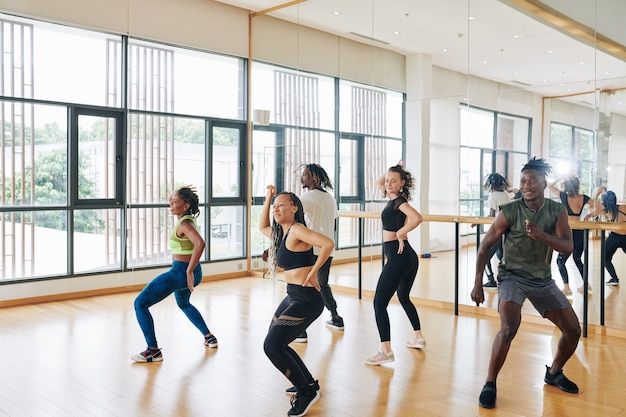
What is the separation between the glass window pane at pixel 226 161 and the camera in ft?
28.6

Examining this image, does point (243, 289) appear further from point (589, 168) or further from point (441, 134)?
point (589, 168)

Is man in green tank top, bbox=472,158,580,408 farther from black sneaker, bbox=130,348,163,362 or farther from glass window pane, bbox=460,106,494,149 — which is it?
glass window pane, bbox=460,106,494,149

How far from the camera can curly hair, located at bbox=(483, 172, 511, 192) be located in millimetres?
6246

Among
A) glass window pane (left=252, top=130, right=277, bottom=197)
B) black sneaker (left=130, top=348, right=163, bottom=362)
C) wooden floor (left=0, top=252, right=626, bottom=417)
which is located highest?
glass window pane (left=252, top=130, right=277, bottom=197)

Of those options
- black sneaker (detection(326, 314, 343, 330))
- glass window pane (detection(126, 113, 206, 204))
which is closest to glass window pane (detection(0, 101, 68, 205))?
glass window pane (detection(126, 113, 206, 204))

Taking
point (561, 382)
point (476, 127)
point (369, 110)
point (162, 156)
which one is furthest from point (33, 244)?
point (561, 382)

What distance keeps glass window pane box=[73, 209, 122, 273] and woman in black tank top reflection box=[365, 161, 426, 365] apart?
4188 mm

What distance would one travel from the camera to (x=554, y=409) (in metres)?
3.63

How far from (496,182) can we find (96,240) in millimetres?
4825

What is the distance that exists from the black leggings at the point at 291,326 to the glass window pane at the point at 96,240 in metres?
4.60

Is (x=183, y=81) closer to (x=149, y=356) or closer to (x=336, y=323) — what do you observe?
(x=336, y=323)

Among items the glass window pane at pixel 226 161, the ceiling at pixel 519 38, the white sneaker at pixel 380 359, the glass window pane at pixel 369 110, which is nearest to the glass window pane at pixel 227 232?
the glass window pane at pixel 226 161

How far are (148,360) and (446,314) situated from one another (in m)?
3.30

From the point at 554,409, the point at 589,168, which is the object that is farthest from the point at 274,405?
the point at 589,168
